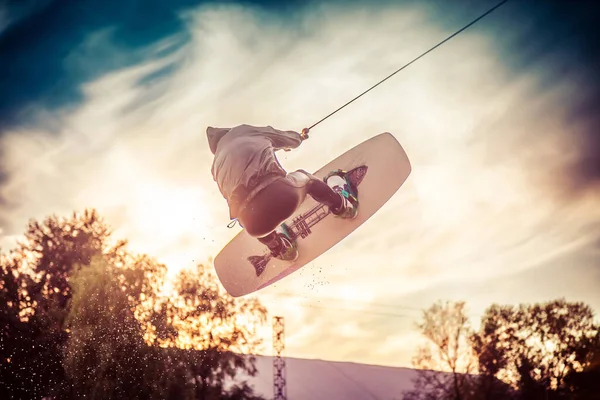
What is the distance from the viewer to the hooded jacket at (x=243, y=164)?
4109 millimetres

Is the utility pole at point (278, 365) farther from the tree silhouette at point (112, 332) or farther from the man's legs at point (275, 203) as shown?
the man's legs at point (275, 203)

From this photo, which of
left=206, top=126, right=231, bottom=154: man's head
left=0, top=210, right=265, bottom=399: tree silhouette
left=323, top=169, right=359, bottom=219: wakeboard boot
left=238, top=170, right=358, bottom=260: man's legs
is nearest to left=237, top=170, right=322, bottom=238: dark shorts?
left=238, top=170, right=358, bottom=260: man's legs

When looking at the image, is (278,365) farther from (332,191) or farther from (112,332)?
(332,191)

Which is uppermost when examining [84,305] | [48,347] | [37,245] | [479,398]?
[37,245]

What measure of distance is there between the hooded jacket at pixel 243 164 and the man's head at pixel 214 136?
2 cm

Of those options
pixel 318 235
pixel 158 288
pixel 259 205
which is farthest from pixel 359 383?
pixel 259 205

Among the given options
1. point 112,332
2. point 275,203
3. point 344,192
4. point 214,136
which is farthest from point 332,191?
point 112,332

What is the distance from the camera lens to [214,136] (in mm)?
4461

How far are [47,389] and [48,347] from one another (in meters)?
1.47

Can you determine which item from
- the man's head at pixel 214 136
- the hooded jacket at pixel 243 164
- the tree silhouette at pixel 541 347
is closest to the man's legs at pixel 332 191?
the hooded jacket at pixel 243 164

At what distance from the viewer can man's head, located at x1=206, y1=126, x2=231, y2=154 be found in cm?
446

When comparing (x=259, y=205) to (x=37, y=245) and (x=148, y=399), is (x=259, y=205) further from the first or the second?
(x=37, y=245)

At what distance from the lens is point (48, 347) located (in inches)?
642

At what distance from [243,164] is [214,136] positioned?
0.56 meters
